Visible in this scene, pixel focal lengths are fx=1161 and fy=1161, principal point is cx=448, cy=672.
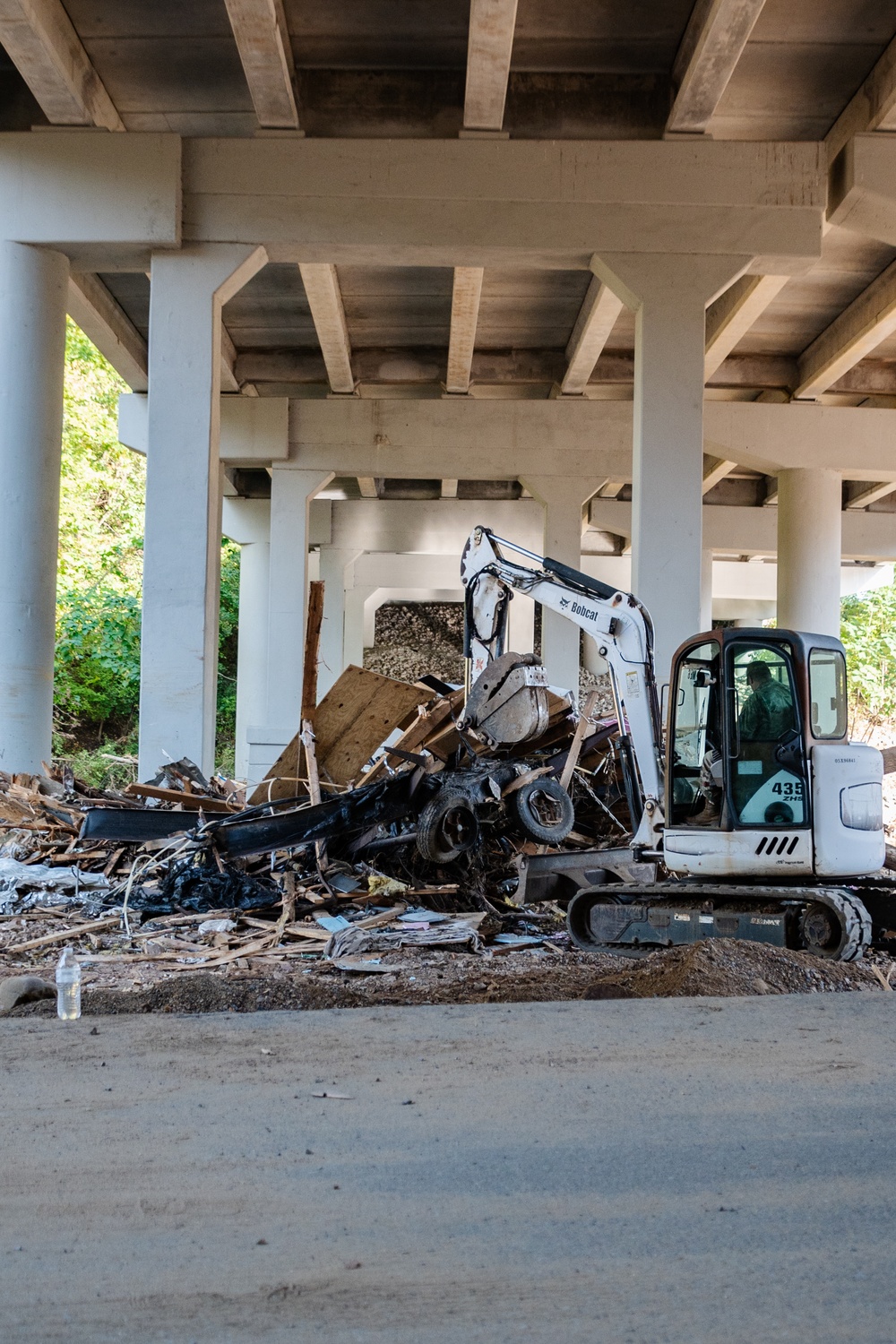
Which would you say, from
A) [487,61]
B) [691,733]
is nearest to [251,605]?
[487,61]

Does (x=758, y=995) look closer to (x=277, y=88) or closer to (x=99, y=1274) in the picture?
(x=99, y=1274)

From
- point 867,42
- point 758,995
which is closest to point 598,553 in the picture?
point 867,42

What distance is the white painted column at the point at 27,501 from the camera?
39.4ft

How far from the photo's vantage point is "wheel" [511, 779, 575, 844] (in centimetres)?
929

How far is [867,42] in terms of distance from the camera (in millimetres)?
10781

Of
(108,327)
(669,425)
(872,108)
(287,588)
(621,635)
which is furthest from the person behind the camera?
(287,588)

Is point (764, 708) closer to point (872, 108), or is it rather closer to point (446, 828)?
point (446, 828)

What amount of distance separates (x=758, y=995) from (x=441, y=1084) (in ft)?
7.07

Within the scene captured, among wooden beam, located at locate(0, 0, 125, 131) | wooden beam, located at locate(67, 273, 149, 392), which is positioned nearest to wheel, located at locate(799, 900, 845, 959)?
wooden beam, located at locate(0, 0, 125, 131)

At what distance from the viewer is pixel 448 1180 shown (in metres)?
3.44

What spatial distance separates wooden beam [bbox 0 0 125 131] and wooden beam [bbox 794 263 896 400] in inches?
387

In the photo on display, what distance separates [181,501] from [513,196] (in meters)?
4.74

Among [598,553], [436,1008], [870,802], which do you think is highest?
[598,553]

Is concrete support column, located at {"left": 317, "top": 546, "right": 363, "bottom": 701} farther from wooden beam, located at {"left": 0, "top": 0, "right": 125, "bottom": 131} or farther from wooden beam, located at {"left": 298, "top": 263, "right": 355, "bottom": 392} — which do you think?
wooden beam, located at {"left": 0, "top": 0, "right": 125, "bottom": 131}
